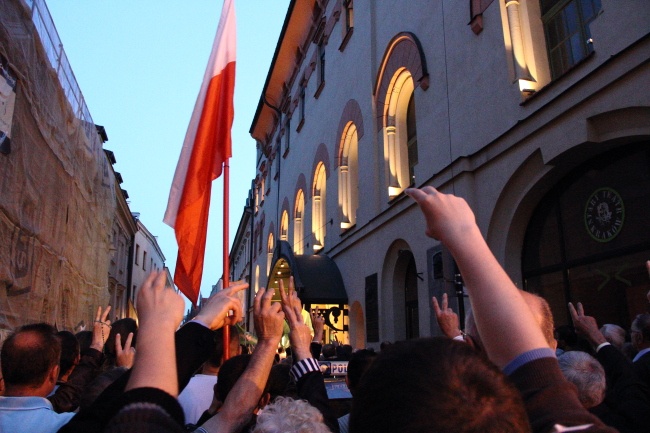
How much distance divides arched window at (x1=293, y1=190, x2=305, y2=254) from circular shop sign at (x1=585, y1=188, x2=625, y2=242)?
13787mm

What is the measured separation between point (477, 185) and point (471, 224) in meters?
7.19

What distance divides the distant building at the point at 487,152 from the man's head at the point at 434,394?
557cm

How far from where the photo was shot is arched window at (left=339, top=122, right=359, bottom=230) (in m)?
14.2

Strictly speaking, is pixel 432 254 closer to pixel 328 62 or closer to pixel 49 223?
pixel 49 223

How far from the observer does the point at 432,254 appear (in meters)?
8.94

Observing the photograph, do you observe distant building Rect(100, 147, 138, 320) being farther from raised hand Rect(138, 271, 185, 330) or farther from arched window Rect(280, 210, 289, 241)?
raised hand Rect(138, 271, 185, 330)

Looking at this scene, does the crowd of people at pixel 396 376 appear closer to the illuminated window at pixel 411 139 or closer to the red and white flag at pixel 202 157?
the red and white flag at pixel 202 157

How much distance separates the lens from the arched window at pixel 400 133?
440 inches

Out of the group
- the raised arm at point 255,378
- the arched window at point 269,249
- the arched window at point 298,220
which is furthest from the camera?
the arched window at point 269,249

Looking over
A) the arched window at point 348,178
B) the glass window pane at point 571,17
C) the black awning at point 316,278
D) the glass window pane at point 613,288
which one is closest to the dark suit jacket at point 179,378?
the glass window pane at point 613,288

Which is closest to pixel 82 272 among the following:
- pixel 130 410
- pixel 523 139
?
pixel 523 139

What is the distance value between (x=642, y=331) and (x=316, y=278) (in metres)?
10.8

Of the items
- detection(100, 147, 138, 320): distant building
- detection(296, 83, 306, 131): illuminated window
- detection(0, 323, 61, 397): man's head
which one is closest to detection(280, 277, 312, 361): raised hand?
detection(0, 323, 61, 397): man's head

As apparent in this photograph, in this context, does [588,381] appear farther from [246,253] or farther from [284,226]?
[246,253]
